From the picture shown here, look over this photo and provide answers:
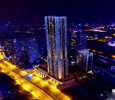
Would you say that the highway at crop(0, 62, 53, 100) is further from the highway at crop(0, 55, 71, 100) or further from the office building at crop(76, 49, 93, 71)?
the office building at crop(76, 49, 93, 71)

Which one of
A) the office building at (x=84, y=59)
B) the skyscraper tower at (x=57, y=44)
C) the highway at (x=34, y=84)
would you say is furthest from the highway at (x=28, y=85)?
the office building at (x=84, y=59)

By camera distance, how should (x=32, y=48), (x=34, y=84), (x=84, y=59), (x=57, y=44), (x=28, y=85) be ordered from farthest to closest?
(x=32, y=48) → (x=84, y=59) → (x=34, y=84) → (x=28, y=85) → (x=57, y=44)

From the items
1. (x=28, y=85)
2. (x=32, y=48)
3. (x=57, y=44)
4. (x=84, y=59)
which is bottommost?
(x=28, y=85)

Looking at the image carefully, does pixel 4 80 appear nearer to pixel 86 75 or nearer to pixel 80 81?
pixel 80 81

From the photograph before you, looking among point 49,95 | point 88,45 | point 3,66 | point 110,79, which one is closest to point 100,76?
point 110,79

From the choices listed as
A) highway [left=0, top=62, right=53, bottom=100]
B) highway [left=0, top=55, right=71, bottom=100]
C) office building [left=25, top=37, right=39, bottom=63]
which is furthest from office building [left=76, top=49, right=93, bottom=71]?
office building [left=25, top=37, right=39, bottom=63]

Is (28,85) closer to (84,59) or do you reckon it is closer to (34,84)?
(34,84)

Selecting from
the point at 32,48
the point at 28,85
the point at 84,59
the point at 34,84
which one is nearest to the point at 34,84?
the point at 34,84

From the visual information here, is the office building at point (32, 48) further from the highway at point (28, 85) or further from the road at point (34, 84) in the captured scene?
the highway at point (28, 85)
